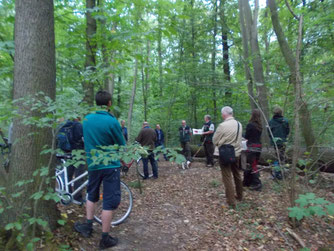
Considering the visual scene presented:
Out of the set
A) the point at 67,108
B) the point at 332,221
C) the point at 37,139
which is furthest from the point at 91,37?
the point at 332,221

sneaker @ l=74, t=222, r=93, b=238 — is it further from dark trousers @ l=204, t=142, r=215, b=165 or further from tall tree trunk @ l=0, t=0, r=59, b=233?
dark trousers @ l=204, t=142, r=215, b=165

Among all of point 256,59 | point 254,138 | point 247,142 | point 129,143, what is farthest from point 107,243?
point 256,59

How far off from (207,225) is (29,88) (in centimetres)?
356

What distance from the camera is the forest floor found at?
3303 mm

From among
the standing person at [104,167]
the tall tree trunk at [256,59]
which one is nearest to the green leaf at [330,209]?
the standing person at [104,167]

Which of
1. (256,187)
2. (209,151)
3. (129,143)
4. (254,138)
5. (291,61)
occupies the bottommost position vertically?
(256,187)

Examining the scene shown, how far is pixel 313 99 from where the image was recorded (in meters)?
3.65

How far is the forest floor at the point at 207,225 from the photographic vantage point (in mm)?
3303

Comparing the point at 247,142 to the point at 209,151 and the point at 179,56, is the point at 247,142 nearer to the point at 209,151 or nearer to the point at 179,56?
the point at 209,151

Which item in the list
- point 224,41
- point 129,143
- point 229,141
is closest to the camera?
point 129,143

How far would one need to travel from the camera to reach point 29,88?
2.67 meters

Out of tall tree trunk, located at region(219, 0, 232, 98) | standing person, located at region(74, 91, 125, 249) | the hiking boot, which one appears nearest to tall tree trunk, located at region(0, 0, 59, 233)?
standing person, located at region(74, 91, 125, 249)

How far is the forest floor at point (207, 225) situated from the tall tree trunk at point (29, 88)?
2.17 feet

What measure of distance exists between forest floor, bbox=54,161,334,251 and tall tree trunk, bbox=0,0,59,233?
0.66 metres
